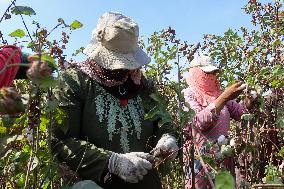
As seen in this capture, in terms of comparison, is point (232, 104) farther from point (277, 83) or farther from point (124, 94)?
point (124, 94)

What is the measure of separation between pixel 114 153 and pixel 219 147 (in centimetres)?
41

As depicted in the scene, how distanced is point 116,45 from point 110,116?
31 cm

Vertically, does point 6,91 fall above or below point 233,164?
above

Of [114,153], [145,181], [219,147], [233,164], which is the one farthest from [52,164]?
[233,164]

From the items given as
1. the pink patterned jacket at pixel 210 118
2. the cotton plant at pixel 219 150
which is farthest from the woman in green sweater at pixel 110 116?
the pink patterned jacket at pixel 210 118

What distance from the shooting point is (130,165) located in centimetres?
183

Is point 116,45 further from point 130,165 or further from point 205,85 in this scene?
point 205,85

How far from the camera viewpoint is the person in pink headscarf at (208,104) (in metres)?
2.55

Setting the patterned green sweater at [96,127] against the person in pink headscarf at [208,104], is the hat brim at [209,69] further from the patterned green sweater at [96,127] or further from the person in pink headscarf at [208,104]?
the patterned green sweater at [96,127]

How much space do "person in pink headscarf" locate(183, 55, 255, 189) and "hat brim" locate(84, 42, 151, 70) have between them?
0.42m

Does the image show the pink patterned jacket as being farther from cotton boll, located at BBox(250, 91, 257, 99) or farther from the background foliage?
cotton boll, located at BBox(250, 91, 257, 99)

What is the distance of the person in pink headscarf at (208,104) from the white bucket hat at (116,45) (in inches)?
16.9

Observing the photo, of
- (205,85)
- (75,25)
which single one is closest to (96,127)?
(75,25)

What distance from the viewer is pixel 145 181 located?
205 centimetres
